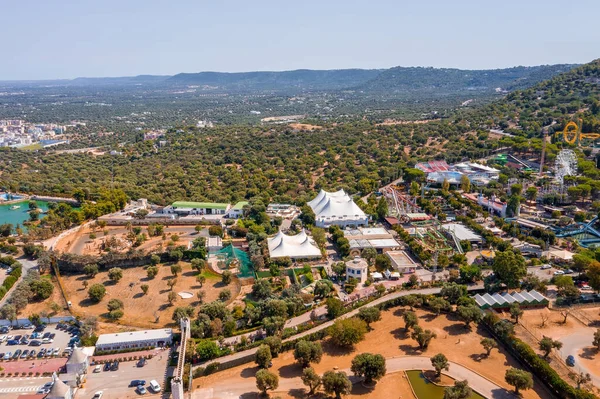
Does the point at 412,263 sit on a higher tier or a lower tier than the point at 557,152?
lower

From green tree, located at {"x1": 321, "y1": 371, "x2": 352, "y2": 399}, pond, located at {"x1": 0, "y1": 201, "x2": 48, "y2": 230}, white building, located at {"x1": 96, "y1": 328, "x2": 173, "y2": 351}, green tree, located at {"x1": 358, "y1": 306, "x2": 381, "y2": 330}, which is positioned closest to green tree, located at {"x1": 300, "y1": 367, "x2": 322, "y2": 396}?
green tree, located at {"x1": 321, "y1": 371, "x2": 352, "y2": 399}

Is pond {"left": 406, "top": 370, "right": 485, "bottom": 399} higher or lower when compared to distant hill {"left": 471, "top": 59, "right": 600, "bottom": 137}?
lower

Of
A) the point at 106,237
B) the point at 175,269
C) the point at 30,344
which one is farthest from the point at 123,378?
the point at 106,237

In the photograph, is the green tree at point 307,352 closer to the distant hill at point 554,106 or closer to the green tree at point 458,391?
the green tree at point 458,391

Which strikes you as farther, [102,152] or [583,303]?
[102,152]

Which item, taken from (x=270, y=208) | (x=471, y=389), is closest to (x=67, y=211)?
(x=270, y=208)

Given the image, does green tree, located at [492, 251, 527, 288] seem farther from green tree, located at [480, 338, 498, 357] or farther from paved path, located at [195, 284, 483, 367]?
green tree, located at [480, 338, 498, 357]

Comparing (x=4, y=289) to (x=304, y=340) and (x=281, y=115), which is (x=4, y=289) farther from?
(x=281, y=115)
